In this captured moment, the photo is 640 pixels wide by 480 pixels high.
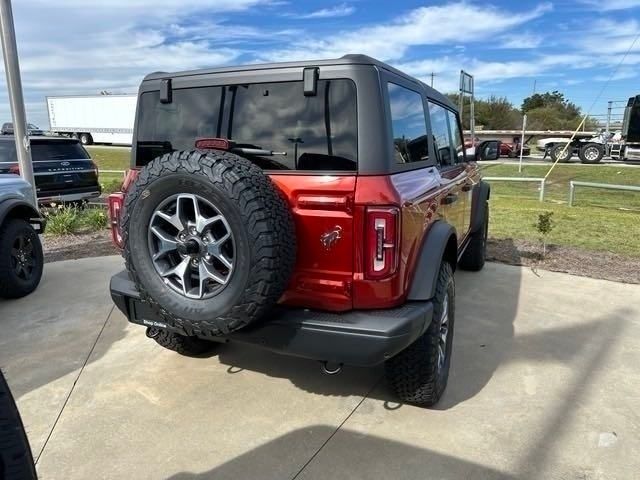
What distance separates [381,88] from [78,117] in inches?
1823

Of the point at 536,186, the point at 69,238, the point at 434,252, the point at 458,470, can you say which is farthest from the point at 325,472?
the point at 536,186

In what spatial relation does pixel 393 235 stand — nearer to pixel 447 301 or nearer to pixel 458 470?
pixel 447 301

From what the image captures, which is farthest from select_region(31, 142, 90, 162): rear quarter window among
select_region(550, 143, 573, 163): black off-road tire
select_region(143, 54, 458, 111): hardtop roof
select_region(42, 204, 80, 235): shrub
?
select_region(550, 143, 573, 163): black off-road tire

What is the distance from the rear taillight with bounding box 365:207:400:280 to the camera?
7.63ft

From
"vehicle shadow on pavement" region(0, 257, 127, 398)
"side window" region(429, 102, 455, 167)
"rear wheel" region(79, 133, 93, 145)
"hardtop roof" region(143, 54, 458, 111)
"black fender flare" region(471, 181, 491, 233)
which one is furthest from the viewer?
"rear wheel" region(79, 133, 93, 145)

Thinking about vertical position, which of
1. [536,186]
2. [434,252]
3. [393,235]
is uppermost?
[393,235]

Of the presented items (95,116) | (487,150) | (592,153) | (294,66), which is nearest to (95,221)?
(487,150)

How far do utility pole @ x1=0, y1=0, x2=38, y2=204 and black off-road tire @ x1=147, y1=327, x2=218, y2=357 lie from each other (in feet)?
12.1

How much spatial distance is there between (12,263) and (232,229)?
351 centimetres

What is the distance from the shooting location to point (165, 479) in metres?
2.33

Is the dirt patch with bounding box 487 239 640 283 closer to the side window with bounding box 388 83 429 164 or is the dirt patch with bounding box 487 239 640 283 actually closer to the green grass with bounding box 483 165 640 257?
the green grass with bounding box 483 165 640 257

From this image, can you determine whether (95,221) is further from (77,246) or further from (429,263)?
(429,263)

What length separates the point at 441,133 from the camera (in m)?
4.12

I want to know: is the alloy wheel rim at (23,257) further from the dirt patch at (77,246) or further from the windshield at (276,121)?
the windshield at (276,121)
